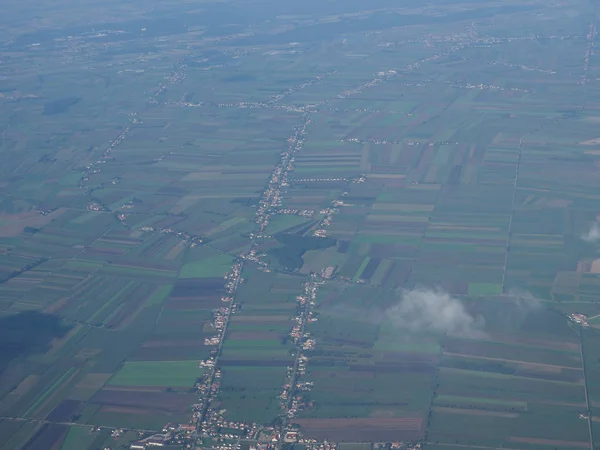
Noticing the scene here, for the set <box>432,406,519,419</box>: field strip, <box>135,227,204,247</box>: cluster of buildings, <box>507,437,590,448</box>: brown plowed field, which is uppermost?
<box>507,437,590,448</box>: brown plowed field

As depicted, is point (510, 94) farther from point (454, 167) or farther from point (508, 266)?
point (508, 266)

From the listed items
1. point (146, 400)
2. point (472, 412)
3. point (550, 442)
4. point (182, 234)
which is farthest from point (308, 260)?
point (550, 442)

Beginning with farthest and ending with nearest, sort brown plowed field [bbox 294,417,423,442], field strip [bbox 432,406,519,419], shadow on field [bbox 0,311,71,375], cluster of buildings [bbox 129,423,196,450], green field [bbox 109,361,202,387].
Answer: shadow on field [bbox 0,311,71,375], green field [bbox 109,361,202,387], field strip [bbox 432,406,519,419], cluster of buildings [bbox 129,423,196,450], brown plowed field [bbox 294,417,423,442]

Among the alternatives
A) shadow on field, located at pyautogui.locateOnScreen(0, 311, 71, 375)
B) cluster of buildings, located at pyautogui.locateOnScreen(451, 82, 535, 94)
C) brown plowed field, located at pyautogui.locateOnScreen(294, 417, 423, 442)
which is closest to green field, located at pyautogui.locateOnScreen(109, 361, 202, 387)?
shadow on field, located at pyautogui.locateOnScreen(0, 311, 71, 375)

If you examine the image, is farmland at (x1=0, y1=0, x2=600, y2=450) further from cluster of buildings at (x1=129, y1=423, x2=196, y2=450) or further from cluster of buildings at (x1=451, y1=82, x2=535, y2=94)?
cluster of buildings at (x1=451, y1=82, x2=535, y2=94)

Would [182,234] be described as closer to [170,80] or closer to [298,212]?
[298,212]

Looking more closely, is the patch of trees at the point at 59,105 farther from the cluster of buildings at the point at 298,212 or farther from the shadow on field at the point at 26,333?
the shadow on field at the point at 26,333
